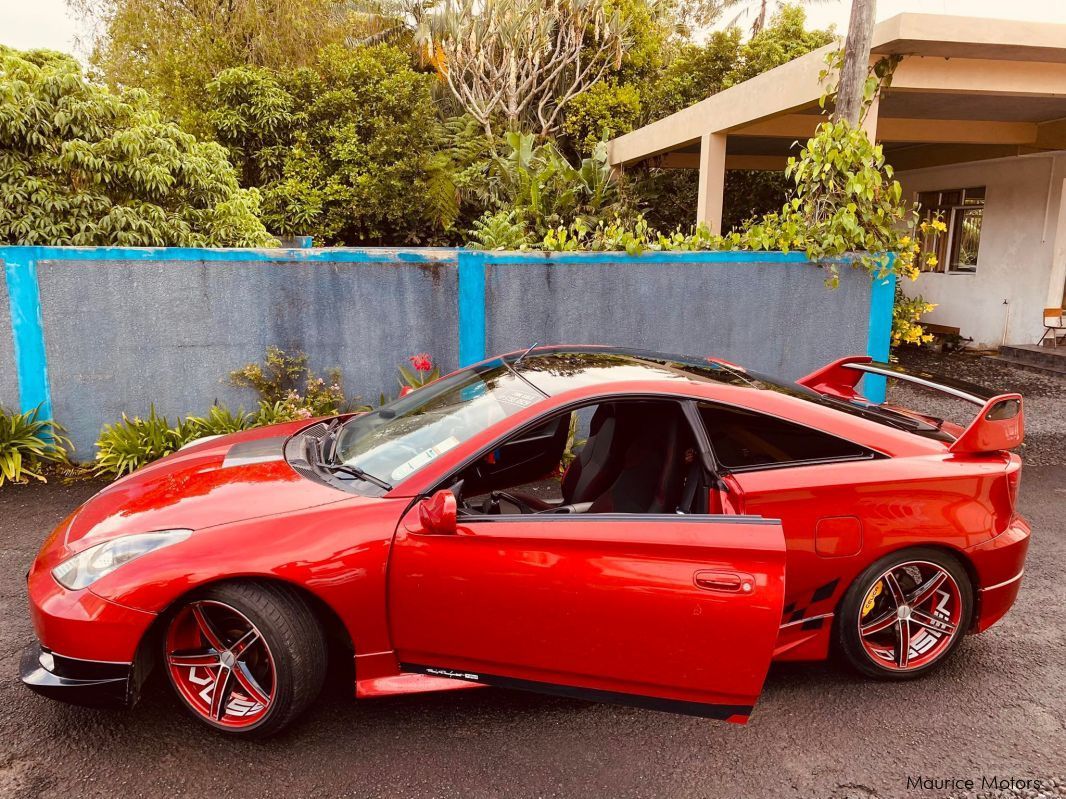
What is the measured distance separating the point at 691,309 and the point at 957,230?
31.2 feet

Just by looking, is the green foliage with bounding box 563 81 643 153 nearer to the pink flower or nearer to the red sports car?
the pink flower

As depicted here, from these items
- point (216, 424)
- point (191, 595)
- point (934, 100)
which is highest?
point (934, 100)

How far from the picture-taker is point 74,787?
281 cm

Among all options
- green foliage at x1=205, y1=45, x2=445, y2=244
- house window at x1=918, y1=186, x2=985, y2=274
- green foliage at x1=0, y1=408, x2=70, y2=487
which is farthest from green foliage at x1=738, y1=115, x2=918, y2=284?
green foliage at x1=205, y1=45, x2=445, y2=244

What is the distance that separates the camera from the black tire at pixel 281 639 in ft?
9.40

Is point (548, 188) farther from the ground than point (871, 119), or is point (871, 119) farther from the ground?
point (871, 119)

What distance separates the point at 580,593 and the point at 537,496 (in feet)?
4.48

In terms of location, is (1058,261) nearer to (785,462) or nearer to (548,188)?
(548,188)

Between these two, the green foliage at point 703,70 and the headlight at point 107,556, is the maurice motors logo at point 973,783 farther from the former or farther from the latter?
the green foliage at point 703,70

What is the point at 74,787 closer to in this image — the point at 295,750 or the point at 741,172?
the point at 295,750

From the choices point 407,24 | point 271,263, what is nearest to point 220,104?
point 271,263

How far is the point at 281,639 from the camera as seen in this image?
287cm

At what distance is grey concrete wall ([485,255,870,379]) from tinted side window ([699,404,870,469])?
12.3 ft

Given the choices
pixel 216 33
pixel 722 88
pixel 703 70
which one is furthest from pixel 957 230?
pixel 216 33
